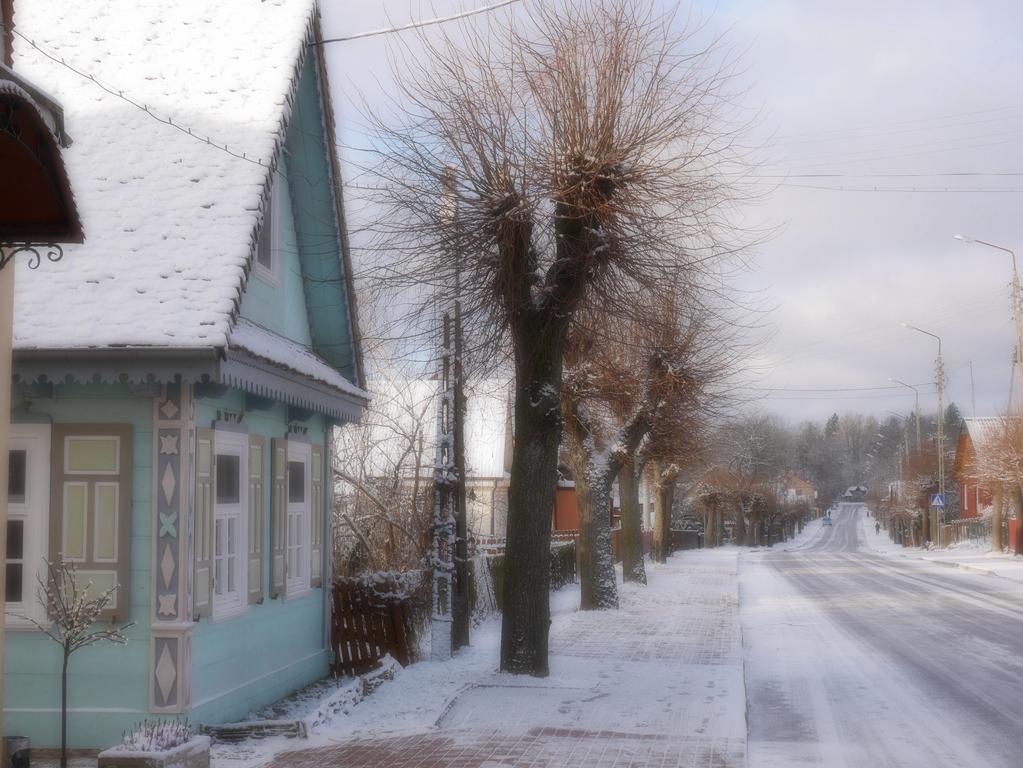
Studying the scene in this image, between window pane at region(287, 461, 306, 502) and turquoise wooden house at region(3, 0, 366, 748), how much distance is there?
9.0 inches

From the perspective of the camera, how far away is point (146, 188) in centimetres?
1014

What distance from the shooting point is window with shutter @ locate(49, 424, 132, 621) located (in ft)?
30.2

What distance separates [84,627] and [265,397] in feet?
10.6

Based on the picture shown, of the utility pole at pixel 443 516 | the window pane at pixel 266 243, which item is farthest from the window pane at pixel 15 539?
the utility pole at pixel 443 516

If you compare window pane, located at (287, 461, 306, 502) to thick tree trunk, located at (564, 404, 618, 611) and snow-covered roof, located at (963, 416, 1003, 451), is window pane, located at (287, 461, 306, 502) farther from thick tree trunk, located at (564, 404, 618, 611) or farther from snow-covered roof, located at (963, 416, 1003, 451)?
snow-covered roof, located at (963, 416, 1003, 451)

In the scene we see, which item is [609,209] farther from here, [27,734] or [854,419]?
[854,419]

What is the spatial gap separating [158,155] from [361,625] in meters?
6.07

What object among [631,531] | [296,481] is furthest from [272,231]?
[631,531]

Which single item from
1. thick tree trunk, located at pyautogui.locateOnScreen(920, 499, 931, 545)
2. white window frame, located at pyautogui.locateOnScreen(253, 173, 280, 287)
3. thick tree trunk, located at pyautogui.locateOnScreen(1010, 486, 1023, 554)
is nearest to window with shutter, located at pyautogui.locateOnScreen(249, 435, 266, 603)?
white window frame, located at pyautogui.locateOnScreen(253, 173, 280, 287)

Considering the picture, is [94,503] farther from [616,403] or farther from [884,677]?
[616,403]

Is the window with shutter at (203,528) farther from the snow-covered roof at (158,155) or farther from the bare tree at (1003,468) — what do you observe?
the bare tree at (1003,468)

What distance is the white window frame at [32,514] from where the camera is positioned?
9258mm

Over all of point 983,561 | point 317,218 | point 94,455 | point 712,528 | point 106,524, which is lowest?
point 712,528

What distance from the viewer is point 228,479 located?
34.3ft
